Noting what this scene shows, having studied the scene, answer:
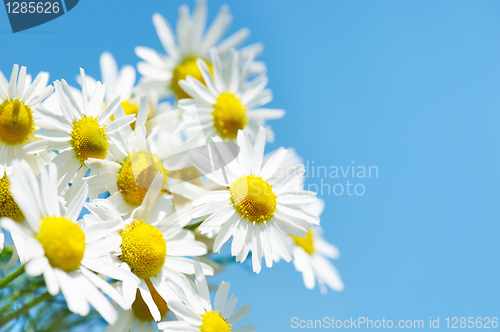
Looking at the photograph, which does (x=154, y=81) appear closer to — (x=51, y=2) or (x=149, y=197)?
(x=51, y=2)

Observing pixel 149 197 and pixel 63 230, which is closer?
pixel 63 230

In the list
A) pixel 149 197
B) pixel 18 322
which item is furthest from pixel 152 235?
pixel 18 322

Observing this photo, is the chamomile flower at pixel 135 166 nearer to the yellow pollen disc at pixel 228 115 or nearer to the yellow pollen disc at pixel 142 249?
the yellow pollen disc at pixel 142 249

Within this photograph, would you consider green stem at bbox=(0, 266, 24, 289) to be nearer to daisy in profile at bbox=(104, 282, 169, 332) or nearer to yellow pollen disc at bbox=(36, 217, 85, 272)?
yellow pollen disc at bbox=(36, 217, 85, 272)

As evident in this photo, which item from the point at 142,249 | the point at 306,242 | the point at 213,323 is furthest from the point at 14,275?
the point at 306,242

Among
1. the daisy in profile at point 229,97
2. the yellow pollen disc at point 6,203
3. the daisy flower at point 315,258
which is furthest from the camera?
the daisy flower at point 315,258

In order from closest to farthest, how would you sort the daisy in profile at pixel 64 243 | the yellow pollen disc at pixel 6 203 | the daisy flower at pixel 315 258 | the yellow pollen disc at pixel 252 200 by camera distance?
the daisy in profile at pixel 64 243 → the yellow pollen disc at pixel 6 203 → the yellow pollen disc at pixel 252 200 → the daisy flower at pixel 315 258

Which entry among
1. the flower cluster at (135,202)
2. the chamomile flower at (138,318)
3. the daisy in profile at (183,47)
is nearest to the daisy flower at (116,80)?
the daisy in profile at (183,47)
